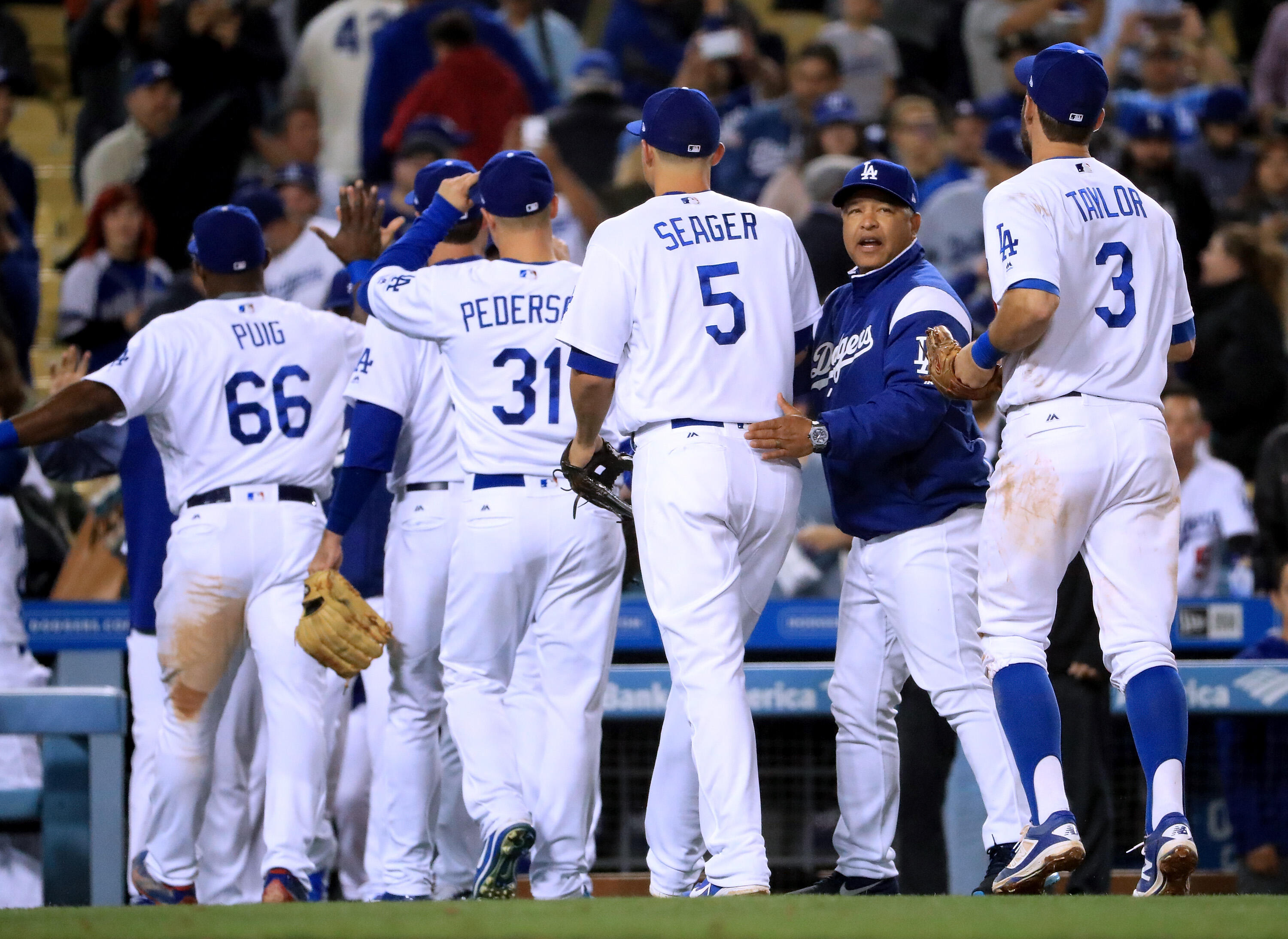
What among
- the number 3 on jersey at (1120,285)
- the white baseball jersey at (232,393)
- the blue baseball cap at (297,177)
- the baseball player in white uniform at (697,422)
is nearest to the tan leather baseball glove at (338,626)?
the white baseball jersey at (232,393)

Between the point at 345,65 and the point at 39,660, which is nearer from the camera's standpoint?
the point at 39,660

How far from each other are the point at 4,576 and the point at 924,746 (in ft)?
11.2

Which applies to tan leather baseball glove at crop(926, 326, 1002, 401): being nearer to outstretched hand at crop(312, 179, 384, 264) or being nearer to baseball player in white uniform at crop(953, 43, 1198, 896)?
baseball player in white uniform at crop(953, 43, 1198, 896)

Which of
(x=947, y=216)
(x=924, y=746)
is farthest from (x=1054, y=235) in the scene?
(x=947, y=216)

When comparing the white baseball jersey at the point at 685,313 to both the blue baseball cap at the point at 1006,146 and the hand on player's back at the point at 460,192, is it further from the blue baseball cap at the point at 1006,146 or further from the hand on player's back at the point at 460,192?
the blue baseball cap at the point at 1006,146

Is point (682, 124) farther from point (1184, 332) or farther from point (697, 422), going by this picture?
point (1184, 332)

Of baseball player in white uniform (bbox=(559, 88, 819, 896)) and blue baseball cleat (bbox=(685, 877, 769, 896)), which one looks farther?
baseball player in white uniform (bbox=(559, 88, 819, 896))

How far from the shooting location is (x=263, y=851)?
634 centimetres

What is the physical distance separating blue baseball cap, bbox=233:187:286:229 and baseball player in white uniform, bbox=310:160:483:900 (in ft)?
8.61

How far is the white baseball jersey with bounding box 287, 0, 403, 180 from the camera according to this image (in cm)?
1130

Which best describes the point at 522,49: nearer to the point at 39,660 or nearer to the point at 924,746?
the point at 39,660

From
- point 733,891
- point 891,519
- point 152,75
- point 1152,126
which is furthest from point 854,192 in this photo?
point 152,75

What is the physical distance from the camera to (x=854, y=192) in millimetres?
5102

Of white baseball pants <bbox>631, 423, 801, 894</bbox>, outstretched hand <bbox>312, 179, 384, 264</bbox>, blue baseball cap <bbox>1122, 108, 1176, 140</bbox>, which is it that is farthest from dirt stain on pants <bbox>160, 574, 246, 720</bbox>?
blue baseball cap <bbox>1122, 108, 1176, 140</bbox>
